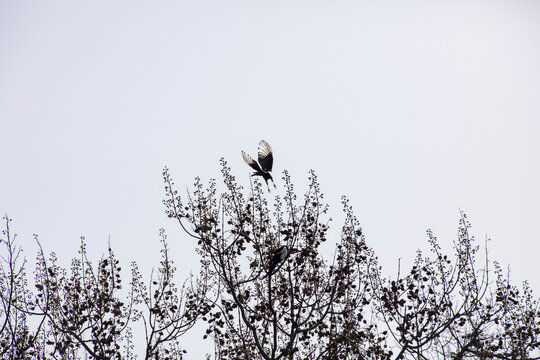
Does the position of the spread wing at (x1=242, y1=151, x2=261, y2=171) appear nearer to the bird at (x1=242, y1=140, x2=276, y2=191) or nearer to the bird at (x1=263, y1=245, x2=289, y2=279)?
the bird at (x1=242, y1=140, x2=276, y2=191)

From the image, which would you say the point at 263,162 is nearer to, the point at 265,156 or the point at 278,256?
the point at 265,156

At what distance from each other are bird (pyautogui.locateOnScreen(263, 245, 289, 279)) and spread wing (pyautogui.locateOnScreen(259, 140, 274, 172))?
7.20 ft

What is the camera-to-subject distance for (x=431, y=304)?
10.7m

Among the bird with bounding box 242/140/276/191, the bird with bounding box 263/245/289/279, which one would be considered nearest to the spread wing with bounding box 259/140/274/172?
the bird with bounding box 242/140/276/191

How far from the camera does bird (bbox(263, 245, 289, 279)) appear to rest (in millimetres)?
10000

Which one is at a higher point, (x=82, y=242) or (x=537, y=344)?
(x=82, y=242)

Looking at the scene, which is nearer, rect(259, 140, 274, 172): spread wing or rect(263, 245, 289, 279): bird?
rect(263, 245, 289, 279): bird

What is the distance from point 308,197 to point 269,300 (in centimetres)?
211

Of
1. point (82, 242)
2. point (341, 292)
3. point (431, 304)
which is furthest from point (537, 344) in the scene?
point (82, 242)

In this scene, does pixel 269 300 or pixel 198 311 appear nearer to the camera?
pixel 269 300

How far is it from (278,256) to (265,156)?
2.71 m

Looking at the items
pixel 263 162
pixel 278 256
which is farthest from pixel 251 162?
pixel 278 256

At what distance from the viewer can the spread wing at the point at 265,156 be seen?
1168 cm

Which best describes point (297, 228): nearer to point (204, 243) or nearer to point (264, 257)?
point (264, 257)
